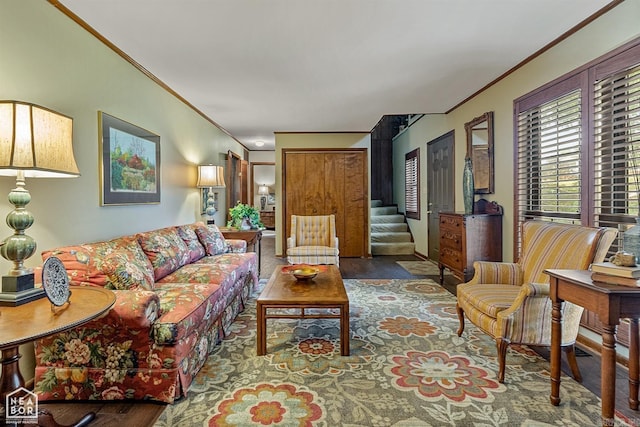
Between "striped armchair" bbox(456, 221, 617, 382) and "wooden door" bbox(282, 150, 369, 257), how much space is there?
3901mm

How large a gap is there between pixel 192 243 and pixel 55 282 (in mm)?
2079

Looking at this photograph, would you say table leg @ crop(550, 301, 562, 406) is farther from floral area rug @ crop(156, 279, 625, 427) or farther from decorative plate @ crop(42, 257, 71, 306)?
decorative plate @ crop(42, 257, 71, 306)

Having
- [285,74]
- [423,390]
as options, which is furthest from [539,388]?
[285,74]

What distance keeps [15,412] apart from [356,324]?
2.25m

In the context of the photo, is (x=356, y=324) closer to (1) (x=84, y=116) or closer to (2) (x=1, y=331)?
(2) (x=1, y=331)

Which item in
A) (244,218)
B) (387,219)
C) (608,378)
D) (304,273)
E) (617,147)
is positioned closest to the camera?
(608,378)

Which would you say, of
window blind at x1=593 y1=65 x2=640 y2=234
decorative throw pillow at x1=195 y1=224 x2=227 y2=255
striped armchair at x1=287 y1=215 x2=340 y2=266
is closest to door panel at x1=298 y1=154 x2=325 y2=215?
striped armchair at x1=287 y1=215 x2=340 y2=266

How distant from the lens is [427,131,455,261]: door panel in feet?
16.5

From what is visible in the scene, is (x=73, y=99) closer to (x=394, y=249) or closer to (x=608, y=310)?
(x=608, y=310)

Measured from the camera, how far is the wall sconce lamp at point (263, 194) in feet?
38.7

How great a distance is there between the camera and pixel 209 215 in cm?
526

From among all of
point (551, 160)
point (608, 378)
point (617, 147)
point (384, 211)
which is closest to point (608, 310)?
point (608, 378)

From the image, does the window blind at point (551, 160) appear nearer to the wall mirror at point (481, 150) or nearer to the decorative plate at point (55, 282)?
the wall mirror at point (481, 150)

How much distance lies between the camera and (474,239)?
11.8ft
